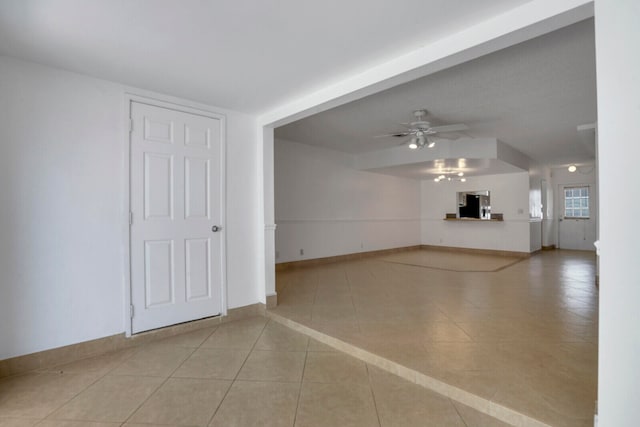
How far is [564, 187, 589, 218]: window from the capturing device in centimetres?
908

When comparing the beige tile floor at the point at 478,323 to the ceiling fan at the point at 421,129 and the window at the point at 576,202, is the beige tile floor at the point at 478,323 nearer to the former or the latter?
the ceiling fan at the point at 421,129

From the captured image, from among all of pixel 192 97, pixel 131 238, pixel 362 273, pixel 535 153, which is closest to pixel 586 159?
pixel 535 153

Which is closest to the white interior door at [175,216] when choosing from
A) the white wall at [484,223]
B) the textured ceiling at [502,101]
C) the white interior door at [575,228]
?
the textured ceiling at [502,101]

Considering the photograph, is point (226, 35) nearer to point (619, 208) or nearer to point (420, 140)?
point (619, 208)

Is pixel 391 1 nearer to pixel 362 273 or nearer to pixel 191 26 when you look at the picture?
pixel 191 26

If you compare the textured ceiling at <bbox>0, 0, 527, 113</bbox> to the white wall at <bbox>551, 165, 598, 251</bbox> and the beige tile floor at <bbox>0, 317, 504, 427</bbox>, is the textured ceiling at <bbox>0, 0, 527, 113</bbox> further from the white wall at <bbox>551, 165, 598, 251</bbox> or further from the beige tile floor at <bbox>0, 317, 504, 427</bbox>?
the white wall at <bbox>551, 165, 598, 251</bbox>

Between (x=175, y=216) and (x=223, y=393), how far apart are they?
1824 millimetres

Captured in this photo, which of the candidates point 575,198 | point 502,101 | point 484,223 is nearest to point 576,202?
point 575,198

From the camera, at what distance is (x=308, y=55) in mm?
2334

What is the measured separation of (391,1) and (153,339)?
349 cm

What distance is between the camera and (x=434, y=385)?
214cm

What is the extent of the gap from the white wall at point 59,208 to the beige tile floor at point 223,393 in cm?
37

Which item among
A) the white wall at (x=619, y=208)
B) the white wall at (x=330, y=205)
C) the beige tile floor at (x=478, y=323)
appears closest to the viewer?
the white wall at (x=619, y=208)

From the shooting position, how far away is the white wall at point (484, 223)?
306 inches
